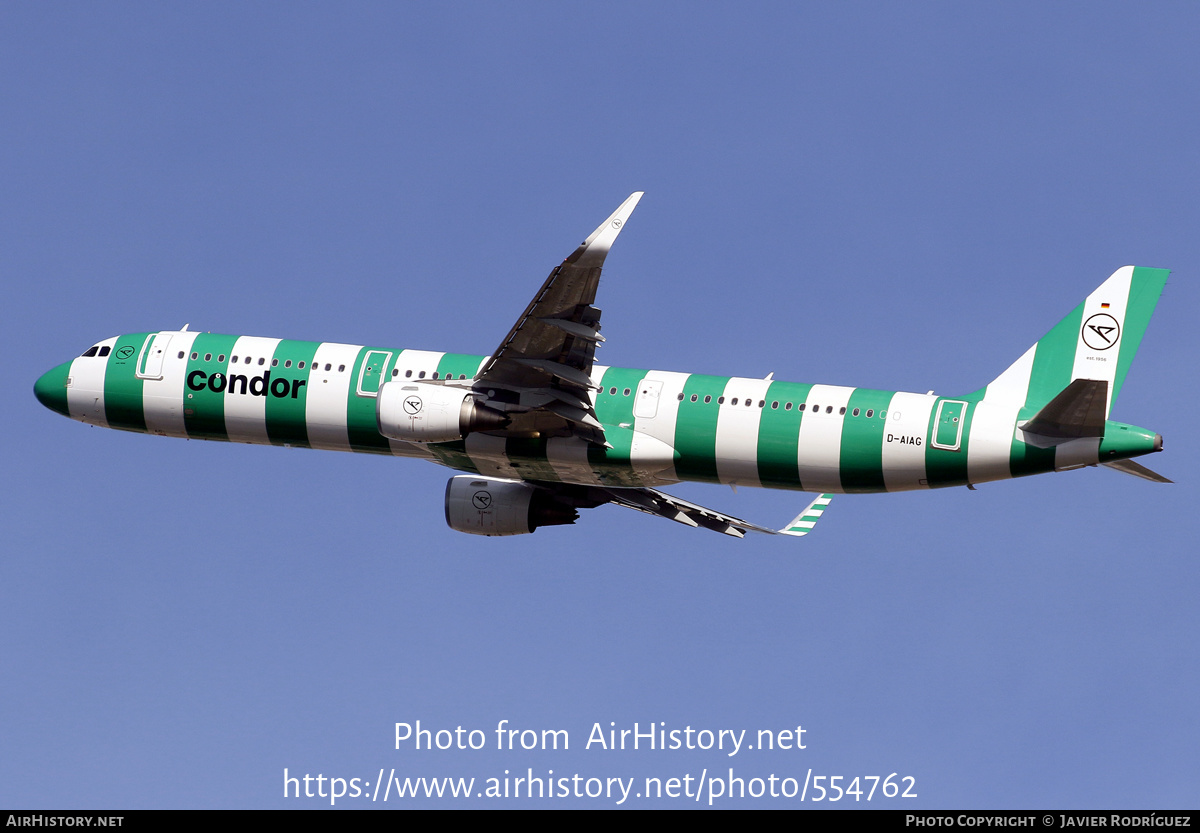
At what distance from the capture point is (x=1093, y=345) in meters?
44.2

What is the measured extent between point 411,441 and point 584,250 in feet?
28.6

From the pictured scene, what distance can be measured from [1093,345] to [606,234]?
15.0 metres

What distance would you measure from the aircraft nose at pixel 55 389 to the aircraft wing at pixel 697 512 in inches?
684

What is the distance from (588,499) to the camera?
50.1 meters

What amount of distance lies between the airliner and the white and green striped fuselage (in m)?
0.05

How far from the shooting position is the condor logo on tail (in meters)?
47.5

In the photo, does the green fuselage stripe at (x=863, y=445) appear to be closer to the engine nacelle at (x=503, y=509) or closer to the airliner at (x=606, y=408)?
the airliner at (x=606, y=408)

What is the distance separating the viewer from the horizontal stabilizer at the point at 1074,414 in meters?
40.9

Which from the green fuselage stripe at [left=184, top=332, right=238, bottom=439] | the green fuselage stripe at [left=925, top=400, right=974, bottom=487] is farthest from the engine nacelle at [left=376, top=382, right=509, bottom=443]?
the green fuselage stripe at [left=925, top=400, right=974, bottom=487]

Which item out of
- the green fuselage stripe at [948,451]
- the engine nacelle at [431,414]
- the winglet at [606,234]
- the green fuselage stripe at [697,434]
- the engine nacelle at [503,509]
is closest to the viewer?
the winglet at [606,234]

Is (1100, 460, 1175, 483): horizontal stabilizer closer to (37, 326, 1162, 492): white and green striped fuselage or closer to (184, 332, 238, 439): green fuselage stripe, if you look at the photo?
(37, 326, 1162, 492): white and green striped fuselage

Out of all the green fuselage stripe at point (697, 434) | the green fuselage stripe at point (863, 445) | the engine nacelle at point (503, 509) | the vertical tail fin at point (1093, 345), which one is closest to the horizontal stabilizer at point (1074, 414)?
the vertical tail fin at point (1093, 345)
